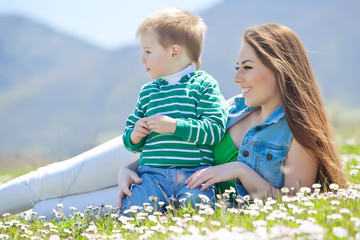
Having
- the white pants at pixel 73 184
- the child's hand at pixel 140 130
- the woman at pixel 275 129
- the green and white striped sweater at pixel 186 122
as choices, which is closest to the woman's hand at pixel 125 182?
the woman at pixel 275 129

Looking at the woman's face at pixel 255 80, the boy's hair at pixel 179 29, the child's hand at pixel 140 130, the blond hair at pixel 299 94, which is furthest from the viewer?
the boy's hair at pixel 179 29

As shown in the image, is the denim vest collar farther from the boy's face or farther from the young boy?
the boy's face

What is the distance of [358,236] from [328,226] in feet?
1.23

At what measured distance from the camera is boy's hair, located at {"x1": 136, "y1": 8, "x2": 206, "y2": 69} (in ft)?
13.1

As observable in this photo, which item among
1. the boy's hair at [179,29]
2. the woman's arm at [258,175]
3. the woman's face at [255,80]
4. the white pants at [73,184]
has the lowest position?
the white pants at [73,184]

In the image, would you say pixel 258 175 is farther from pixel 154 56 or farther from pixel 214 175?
pixel 154 56

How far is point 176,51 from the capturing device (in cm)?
407

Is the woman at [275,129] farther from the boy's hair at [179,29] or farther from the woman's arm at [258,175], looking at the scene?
the boy's hair at [179,29]

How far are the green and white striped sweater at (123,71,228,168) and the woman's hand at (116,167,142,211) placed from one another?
0.15 metres

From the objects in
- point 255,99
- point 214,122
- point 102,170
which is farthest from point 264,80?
point 102,170

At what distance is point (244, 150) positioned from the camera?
3865 millimetres

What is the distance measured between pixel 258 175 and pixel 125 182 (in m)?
1.17

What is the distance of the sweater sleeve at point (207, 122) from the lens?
3703 mm

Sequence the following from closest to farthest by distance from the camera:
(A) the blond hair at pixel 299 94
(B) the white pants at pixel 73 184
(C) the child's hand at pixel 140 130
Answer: (A) the blond hair at pixel 299 94
(C) the child's hand at pixel 140 130
(B) the white pants at pixel 73 184
